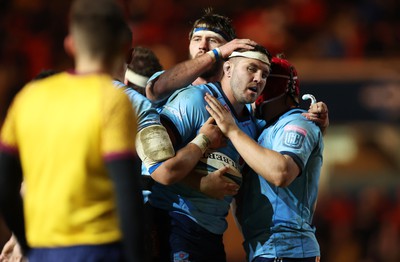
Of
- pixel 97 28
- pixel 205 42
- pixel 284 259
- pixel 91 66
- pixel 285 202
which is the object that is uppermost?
pixel 97 28

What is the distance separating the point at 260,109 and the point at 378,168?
869 centimetres

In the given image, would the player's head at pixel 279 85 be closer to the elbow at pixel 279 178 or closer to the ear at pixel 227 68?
the ear at pixel 227 68

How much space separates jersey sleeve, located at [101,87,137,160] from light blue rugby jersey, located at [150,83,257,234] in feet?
5.64

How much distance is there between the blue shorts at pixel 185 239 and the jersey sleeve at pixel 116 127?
5.95 feet

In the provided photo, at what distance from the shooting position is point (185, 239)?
5.00 meters

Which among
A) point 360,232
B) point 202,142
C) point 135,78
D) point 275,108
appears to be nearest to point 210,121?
point 202,142

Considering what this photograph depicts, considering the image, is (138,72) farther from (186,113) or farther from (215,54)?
(186,113)

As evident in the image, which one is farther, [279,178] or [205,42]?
[205,42]

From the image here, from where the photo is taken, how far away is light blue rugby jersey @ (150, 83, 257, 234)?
16.5ft

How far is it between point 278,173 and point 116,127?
71.6 inches

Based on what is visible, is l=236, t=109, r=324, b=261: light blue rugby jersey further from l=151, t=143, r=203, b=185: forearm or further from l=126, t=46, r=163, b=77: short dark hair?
l=126, t=46, r=163, b=77: short dark hair

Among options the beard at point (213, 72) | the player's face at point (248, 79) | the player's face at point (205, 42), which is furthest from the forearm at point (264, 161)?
the player's face at point (205, 42)

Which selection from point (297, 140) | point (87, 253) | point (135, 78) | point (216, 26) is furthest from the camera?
point (135, 78)

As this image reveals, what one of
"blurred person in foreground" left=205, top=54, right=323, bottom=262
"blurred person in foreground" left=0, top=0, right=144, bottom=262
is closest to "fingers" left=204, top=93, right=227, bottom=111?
"blurred person in foreground" left=205, top=54, right=323, bottom=262
